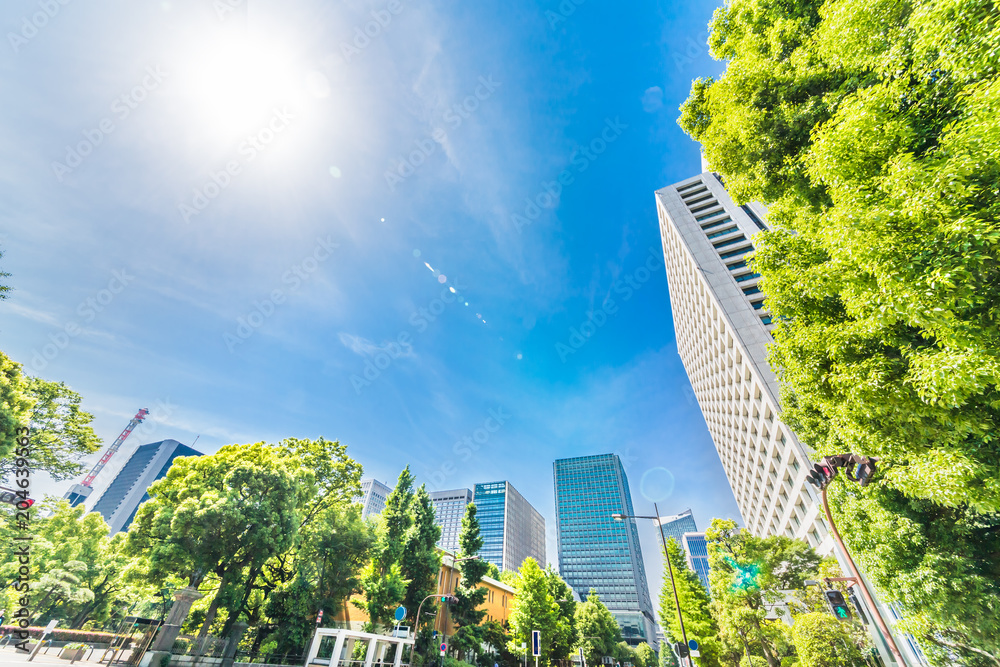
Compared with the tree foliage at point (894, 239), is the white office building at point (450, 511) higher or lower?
higher

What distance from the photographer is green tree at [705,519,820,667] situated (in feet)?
68.1

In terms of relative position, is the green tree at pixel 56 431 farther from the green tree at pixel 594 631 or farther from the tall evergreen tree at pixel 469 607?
the green tree at pixel 594 631

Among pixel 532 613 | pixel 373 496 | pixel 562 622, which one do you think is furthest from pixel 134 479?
pixel 532 613

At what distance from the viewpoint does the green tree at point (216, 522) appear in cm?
1936

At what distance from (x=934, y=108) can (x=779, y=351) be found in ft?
14.3

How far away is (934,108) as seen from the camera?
5.35 meters

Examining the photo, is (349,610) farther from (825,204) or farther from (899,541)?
(825,204)

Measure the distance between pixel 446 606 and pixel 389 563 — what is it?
12206 millimetres

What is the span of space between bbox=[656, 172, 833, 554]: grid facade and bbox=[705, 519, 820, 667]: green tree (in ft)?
28.4

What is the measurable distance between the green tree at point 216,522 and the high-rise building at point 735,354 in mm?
35231

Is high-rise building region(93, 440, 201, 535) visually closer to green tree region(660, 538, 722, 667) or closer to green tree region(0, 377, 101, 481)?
green tree region(0, 377, 101, 481)

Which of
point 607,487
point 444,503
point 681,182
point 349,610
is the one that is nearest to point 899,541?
point 349,610

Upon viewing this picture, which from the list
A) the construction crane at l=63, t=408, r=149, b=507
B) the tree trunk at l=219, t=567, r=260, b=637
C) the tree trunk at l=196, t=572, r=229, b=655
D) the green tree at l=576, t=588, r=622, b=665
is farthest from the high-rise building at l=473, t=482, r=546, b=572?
the construction crane at l=63, t=408, r=149, b=507

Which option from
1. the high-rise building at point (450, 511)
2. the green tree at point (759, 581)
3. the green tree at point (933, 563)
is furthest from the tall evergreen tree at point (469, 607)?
the high-rise building at point (450, 511)
